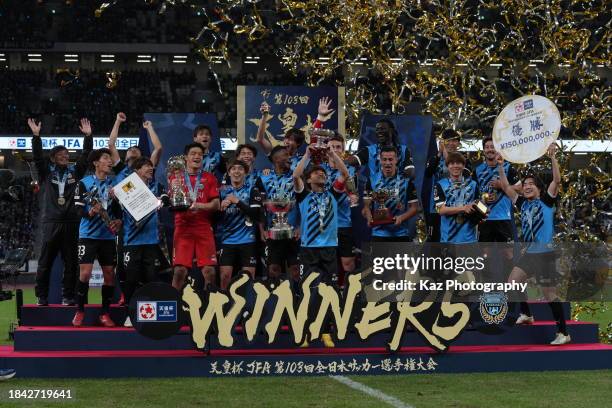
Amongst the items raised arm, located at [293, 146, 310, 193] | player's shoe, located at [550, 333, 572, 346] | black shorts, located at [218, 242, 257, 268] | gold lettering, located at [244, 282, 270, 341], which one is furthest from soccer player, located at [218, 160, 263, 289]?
player's shoe, located at [550, 333, 572, 346]

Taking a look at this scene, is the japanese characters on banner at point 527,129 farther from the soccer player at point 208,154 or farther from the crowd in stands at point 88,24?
the crowd in stands at point 88,24

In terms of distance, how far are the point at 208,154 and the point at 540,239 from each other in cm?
350

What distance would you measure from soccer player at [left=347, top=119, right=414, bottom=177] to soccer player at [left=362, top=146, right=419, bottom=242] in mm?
120

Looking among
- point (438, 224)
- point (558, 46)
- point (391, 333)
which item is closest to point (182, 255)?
point (391, 333)

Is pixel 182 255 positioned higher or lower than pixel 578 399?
higher

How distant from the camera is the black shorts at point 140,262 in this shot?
29.8ft

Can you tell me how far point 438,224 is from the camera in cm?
972

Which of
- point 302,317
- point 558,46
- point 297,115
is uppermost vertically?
point 558,46

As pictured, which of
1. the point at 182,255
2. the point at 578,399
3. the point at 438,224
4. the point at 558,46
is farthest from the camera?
the point at 558,46

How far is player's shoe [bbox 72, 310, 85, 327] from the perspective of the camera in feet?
29.9

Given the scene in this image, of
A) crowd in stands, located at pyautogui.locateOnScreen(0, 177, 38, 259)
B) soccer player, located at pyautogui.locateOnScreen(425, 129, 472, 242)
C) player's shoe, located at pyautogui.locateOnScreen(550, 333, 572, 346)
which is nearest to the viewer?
player's shoe, located at pyautogui.locateOnScreen(550, 333, 572, 346)

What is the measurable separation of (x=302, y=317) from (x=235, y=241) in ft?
3.98

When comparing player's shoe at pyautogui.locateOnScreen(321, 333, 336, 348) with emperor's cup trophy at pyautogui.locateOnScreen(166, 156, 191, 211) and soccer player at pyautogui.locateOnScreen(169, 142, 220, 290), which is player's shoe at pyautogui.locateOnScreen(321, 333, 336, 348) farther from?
emperor's cup trophy at pyautogui.locateOnScreen(166, 156, 191, 211)

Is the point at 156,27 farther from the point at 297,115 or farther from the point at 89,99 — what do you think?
the point at 297,115
